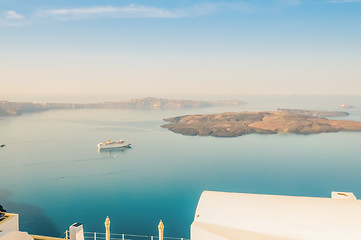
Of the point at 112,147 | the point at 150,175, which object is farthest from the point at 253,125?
the point at 150,175

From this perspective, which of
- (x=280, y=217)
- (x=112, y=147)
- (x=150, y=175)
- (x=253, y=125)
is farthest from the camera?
(x=253, y=125)

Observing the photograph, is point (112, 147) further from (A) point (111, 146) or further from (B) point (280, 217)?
(B) point (280, 217)

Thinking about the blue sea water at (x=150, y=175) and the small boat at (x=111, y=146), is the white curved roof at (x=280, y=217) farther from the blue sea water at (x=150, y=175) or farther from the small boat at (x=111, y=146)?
the small boat at (x=111, y=146)

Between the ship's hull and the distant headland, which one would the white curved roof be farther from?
the distant headland

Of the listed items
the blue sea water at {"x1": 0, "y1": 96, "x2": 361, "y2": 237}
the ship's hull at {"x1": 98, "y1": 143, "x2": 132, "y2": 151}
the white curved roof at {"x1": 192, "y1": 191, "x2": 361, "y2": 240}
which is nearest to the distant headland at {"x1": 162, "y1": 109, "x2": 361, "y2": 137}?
the blue sea water at {"x1": 0, "y1": 96, "x2": 361, "y2": 237}

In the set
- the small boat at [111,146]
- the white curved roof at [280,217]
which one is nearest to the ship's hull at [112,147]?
the small boat at [111,146]

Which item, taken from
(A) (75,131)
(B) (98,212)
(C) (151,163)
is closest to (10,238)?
(B) (98,212)
